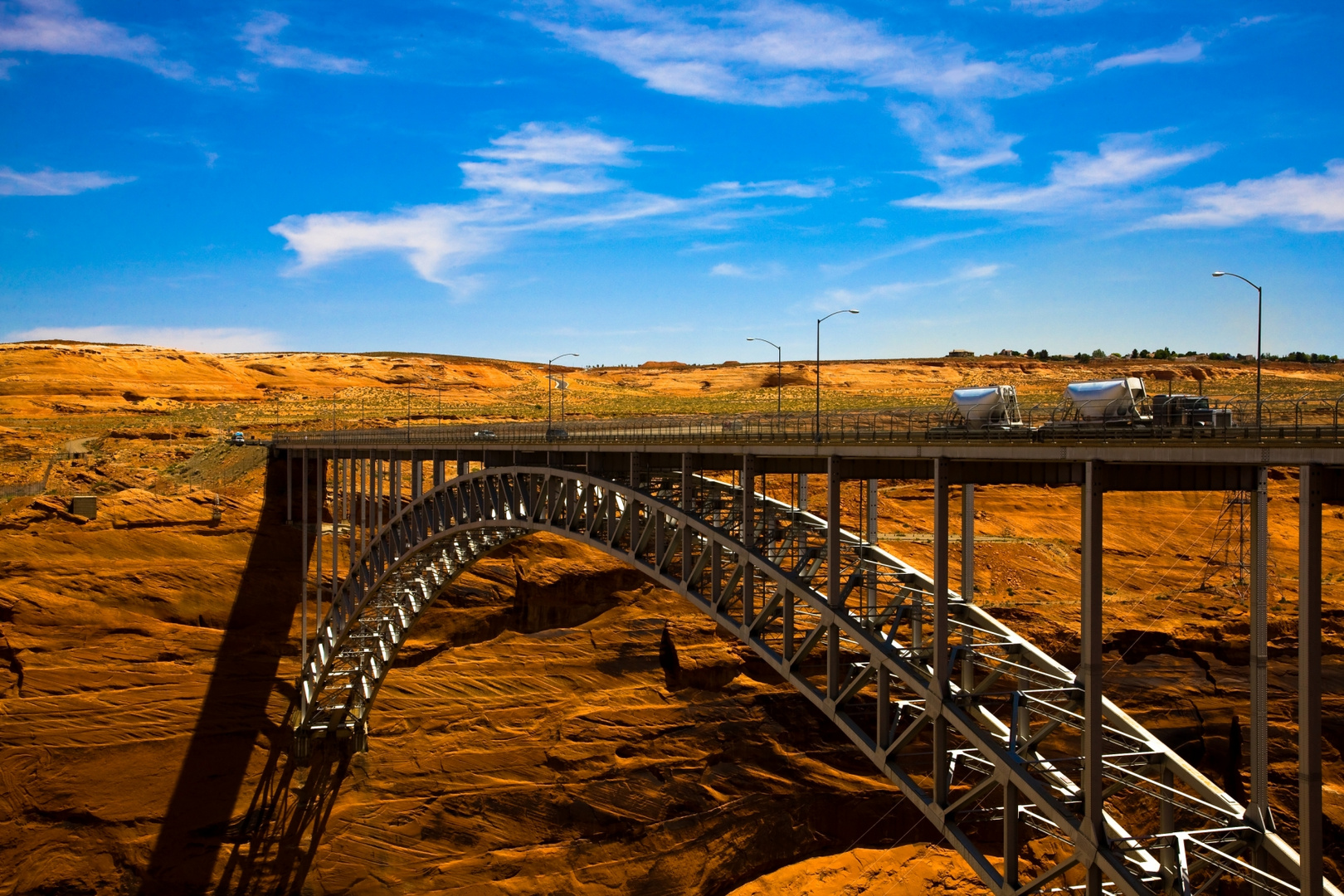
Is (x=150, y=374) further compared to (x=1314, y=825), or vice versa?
(x=150, y=374)

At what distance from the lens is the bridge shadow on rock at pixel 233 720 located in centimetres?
3259

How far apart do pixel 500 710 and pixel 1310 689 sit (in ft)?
103

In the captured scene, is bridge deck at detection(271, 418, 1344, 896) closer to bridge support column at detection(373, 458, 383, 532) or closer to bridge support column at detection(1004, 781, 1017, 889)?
bridge support column at detection(1004, 781, 1017, 889)

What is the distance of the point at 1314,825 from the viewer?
34.2ft

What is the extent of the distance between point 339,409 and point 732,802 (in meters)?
53.7

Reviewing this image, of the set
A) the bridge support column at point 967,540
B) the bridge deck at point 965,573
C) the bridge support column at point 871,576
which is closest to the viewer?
the bridge deck at point 965,573

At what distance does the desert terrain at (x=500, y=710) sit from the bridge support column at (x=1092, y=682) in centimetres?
2401

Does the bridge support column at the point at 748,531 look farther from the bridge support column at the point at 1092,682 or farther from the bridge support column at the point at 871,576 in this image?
the bridge support column at the point at 1092,682

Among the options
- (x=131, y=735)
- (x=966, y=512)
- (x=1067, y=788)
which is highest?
(x=966, y=512)

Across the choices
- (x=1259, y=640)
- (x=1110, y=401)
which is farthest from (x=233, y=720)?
(x=1259, y=640)

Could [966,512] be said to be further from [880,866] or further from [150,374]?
[150,374]

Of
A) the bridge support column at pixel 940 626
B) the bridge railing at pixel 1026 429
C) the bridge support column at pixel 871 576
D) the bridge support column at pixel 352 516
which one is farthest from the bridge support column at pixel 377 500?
the bridge support column at pixel 940 626

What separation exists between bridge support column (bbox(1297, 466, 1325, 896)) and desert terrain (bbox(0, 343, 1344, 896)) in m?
24.9

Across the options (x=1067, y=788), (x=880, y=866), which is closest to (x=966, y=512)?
(x=1067, y=788)
